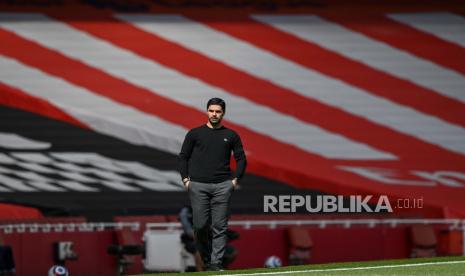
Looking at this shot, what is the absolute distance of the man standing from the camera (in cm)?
970

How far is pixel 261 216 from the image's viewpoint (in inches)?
642

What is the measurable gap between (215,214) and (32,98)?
26.2 feet

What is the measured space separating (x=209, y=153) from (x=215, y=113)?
0.31m

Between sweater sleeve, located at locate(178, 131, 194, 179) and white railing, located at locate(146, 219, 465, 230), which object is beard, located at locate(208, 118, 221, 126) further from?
white railing, located at locate(146, 219, 465, 230)

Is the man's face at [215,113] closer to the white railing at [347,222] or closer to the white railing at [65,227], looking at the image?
the white railing at [65,227]

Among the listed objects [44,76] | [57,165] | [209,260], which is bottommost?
[209,260]

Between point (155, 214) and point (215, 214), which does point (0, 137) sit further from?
point (215, 214)

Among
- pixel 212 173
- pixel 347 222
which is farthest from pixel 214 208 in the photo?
pixel 347 222

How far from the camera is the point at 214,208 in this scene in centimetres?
977

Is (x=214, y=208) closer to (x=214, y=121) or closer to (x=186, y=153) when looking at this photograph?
(x=186, y=153)

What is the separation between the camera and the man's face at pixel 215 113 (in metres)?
9.54

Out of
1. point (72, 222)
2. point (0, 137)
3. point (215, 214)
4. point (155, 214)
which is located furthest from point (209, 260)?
point (0, 137)

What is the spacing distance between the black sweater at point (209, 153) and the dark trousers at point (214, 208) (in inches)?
2.2

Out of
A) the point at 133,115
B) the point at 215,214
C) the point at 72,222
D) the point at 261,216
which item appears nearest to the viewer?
the point at 215,214
